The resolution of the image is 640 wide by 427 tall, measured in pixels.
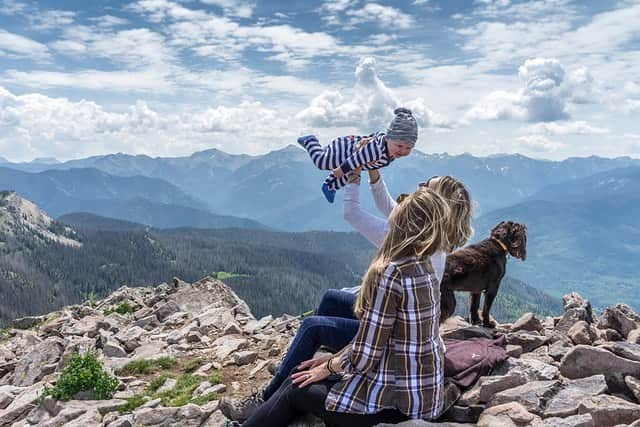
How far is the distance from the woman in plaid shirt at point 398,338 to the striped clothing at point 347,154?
5.86 ft

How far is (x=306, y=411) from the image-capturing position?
616 cm

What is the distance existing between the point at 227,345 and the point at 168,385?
2498 mm

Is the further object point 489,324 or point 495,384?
point 489,324

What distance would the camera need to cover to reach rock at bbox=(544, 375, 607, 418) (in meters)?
6.14

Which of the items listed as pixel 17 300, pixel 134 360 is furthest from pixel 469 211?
pixel 17 300

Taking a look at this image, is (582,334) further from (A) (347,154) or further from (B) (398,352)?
(A) (347,154)

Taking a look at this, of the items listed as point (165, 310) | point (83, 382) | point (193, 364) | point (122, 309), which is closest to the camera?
point (83, 382)

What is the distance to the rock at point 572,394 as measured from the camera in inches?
242

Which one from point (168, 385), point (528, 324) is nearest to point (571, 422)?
point (528, 324)

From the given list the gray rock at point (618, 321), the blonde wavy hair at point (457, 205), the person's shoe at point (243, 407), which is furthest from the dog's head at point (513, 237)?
the person's shoe at point (243, 407)

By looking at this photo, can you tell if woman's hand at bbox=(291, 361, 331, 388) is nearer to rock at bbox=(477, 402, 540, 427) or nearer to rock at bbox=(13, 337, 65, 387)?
rock at bbox=(477, 402, 540, 427)

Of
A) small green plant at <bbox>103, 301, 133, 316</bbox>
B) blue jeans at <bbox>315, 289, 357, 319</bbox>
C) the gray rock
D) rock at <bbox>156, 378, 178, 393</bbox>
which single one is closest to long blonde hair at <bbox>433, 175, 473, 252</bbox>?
blue jeans at <bbox>315, 289, 357, 319</bbox>

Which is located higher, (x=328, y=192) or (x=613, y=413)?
(x=328, y=192)

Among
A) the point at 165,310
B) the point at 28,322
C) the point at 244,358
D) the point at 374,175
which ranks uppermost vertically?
the point at 374,175
